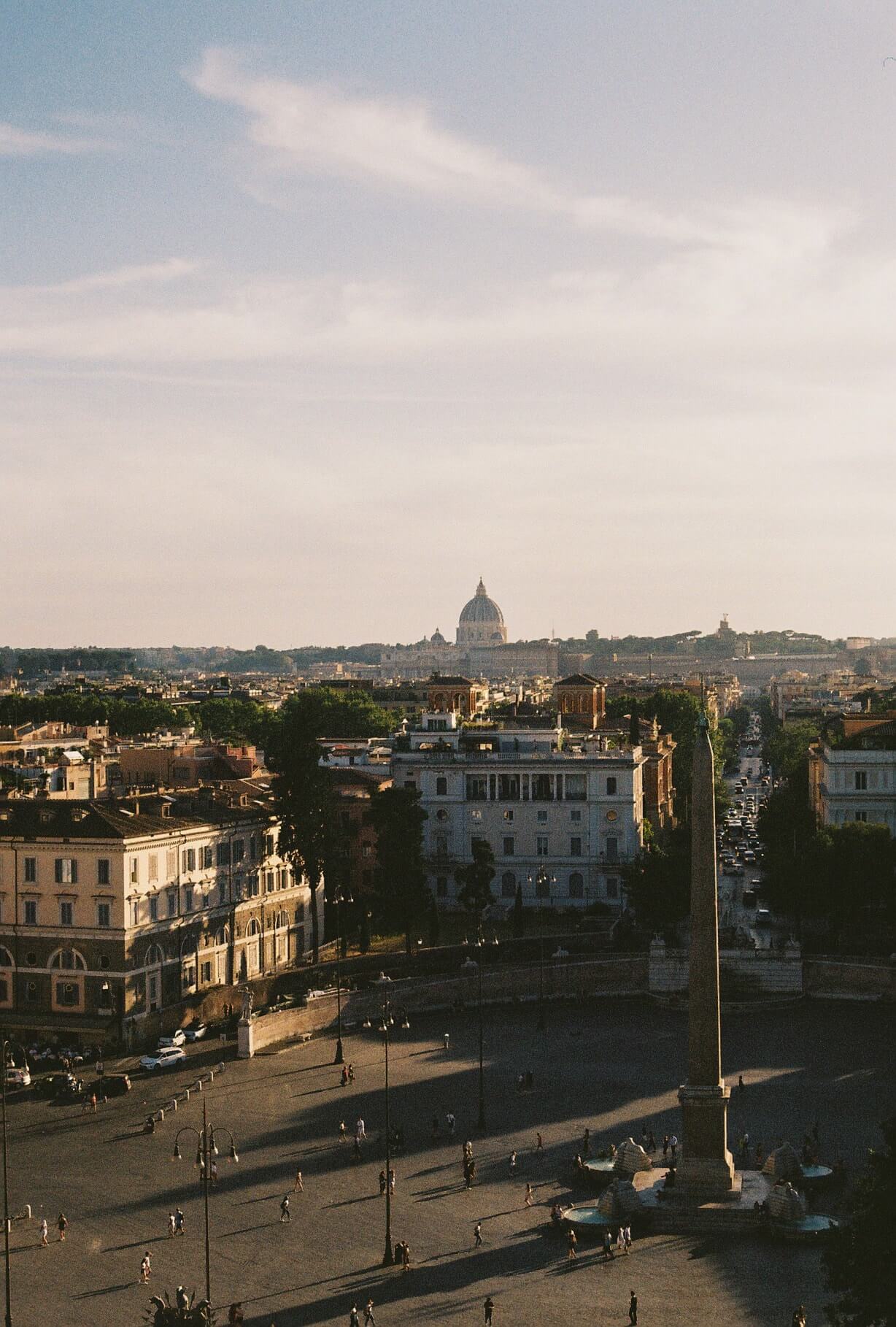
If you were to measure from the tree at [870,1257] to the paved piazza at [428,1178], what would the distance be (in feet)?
14.7

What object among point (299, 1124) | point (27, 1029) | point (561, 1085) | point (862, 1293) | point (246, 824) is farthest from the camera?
point (246, 824)

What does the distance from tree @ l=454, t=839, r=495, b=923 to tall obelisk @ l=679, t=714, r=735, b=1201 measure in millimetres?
34391

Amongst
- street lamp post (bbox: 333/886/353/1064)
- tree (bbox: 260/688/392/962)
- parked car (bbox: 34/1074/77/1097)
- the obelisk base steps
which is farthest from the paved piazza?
tree (bbox: 260/688/392/962)

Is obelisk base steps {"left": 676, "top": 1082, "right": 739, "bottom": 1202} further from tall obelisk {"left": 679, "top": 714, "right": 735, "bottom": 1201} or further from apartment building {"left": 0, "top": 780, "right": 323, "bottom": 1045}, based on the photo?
apartment building {"left": 0, "top": 780, "right": 323, "bottom": 1045}

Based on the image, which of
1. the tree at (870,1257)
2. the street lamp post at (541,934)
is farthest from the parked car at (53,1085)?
the tree at (870,1257)

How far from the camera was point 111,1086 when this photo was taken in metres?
51.6

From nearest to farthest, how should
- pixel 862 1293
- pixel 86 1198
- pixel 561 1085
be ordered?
pixel 862 1293 → pixel 86 1198 → pixel 561 1085

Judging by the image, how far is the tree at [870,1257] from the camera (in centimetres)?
2891

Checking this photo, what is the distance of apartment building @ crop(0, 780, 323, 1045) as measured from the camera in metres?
58.9

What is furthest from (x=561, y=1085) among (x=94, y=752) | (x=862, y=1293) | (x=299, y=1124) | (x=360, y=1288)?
(x=94, y=752)

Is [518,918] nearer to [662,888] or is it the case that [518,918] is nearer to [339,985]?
[662,888]

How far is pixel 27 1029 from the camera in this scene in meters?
58.5

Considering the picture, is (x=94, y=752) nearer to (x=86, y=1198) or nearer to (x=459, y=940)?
(x=459, y=940)

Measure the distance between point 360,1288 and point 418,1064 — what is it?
804 inches
